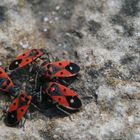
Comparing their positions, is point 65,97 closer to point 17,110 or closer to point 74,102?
point 74,102

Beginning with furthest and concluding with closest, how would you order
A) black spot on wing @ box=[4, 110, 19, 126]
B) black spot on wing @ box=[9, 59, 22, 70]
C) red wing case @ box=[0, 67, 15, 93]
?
black spot on wing @ box=[9, 59, 22, 70] → red wing case @ box=[0, 67, 15, 93] → black spot on wing @ box=[4, 110, 19, 126]

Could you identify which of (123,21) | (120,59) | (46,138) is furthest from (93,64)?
(46,138)

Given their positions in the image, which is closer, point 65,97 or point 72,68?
point 65,97

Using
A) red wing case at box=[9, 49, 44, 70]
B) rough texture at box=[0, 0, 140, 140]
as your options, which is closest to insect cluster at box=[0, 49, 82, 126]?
red wing case at box=[9, 49, 44, 70]

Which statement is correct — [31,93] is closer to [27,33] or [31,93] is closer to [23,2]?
[27,33]

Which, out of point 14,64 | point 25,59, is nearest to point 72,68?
point 25,59

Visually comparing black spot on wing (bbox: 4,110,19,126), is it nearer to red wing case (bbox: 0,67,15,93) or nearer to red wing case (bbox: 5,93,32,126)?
red wing case (bbox: 5,93,32,126)

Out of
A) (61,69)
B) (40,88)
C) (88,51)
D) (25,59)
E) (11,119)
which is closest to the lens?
(11,119)
